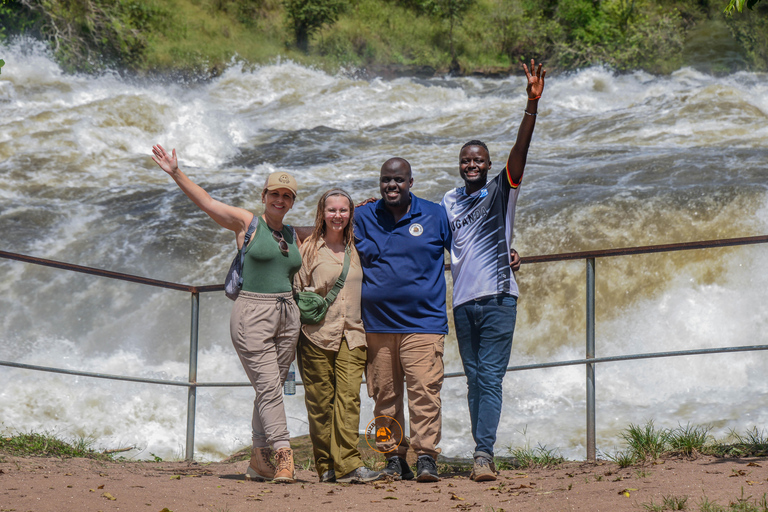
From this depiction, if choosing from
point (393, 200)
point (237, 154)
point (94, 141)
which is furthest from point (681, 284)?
point (94, 141)

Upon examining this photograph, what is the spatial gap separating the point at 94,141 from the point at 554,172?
361 inches

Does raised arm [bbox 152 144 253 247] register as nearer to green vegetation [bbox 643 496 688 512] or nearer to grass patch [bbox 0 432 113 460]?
grass patch [bbox 0 432 113 460]

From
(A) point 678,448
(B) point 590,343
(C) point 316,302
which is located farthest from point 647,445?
(C) point 316,302

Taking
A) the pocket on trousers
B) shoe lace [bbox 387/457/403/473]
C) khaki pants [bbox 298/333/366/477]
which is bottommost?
shoe lace [bbox 387/457/403/473]

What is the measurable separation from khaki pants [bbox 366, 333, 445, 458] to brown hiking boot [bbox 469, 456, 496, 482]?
0.22m

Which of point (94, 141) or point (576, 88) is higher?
point (576, 88)

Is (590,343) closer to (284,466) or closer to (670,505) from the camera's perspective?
(670,505)

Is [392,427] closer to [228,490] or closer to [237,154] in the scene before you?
[228,490]

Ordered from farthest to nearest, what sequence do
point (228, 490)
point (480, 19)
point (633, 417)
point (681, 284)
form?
point (480, 19)
point (681, 284)
point (633, 417)
point (228, 490)

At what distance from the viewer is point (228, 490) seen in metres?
A: 3.58

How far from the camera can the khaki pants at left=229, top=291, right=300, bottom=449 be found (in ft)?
12.2

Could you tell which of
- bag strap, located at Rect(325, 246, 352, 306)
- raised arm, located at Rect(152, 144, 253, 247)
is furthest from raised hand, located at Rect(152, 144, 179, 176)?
bag strap, located at Rect(325, 246, 352, 306)

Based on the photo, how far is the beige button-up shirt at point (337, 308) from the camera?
3812mm

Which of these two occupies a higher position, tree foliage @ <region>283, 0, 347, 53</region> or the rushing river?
tree foliage @ <region>283, 0, 347, 53</region>
